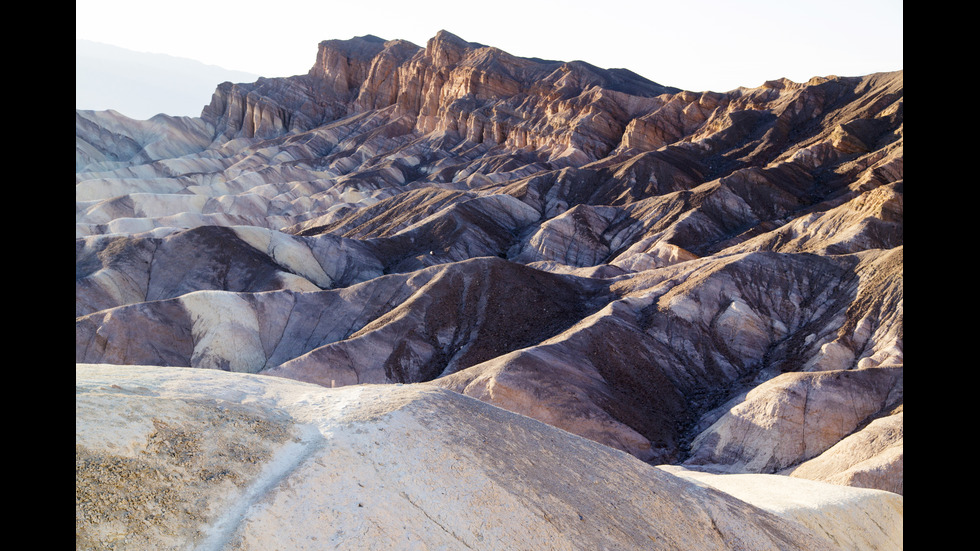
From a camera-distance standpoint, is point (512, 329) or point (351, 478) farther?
point (512, 329)

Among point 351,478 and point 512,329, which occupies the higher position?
point 351,478

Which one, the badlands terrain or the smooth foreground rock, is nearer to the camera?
the smooth foreground rock

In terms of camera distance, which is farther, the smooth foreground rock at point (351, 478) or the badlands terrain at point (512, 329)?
the badlands terrain at point (512, 329)
